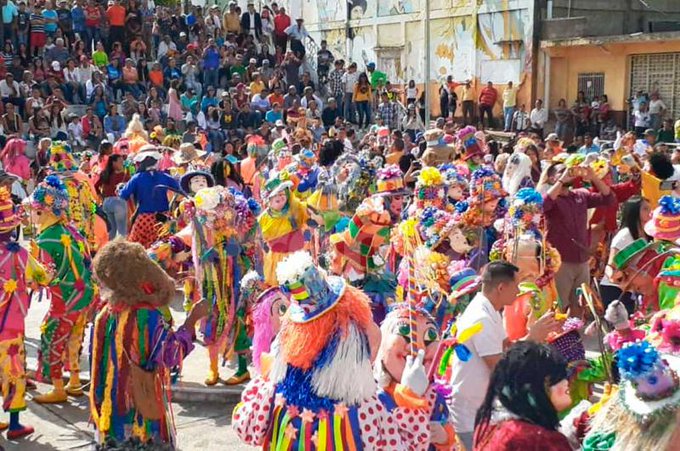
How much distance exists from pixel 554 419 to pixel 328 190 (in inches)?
212

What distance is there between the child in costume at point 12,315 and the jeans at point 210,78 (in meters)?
17.1

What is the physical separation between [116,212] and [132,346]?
5.73 metres

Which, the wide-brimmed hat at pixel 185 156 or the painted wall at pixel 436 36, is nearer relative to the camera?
the wide-brimmed hat at pixel 185 156

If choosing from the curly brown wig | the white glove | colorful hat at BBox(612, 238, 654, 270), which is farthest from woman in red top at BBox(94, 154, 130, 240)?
the white glove

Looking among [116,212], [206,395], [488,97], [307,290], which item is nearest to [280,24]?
[488,97]

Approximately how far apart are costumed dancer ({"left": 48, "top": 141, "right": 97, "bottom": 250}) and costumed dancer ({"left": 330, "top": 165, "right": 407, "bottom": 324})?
9.80ft

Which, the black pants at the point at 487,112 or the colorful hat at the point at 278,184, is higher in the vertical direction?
the black pants at the point at 487,112

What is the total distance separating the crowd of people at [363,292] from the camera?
3494mm

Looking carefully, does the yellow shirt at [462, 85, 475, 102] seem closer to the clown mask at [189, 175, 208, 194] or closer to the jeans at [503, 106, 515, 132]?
the jeans at [503, 106, 515, 132]

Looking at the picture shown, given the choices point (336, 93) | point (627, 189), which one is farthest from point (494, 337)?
point (336, 93)

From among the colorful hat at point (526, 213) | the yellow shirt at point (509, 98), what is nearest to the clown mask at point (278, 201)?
the colorful hat at point (526, 213)

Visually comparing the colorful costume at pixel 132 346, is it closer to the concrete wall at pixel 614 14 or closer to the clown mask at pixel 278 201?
the clown mask at pixel 278 201

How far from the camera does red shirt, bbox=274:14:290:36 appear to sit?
25.9 meters

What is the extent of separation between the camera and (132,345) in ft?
14.9
